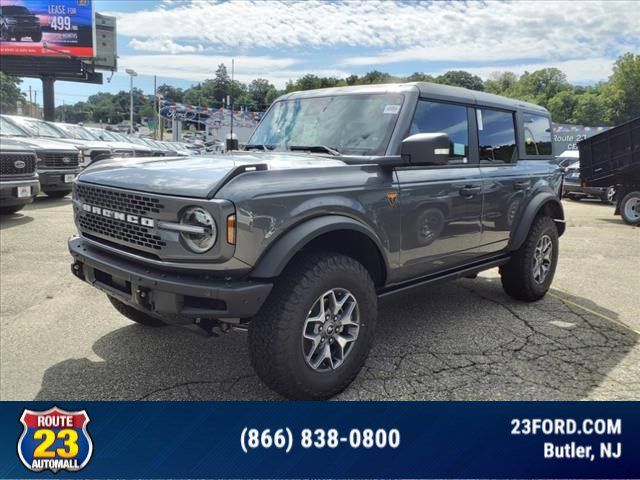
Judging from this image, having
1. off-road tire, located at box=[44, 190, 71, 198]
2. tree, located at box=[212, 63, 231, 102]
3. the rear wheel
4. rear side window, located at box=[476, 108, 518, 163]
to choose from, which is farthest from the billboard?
rear side window, located at box=[476, 108, 518, 163]

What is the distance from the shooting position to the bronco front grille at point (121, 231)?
9.09 feet

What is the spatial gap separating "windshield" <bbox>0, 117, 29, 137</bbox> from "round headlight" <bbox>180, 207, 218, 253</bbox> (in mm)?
10142

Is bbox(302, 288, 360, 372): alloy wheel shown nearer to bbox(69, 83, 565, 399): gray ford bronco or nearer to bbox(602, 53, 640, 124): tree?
bbox(69, 83, 565, 399): gray ford bronco

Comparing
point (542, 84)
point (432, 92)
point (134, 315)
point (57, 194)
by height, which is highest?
point (542, 84)

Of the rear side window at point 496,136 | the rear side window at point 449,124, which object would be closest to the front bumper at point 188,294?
the rear side window at point 449,124

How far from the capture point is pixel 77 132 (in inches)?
577

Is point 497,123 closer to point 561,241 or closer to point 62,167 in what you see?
point 561,241

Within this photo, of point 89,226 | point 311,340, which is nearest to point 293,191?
point 311,340

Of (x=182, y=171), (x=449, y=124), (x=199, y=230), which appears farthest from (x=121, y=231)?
(x=449, y=124)

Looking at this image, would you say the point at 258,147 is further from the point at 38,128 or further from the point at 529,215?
the point at 38,128

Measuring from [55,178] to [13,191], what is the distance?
269cm

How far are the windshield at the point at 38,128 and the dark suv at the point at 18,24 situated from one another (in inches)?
1132

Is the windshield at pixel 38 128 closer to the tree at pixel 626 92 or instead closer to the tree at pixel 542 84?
the tree at pixel 626 92

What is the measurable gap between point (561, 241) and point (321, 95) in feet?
20.4
